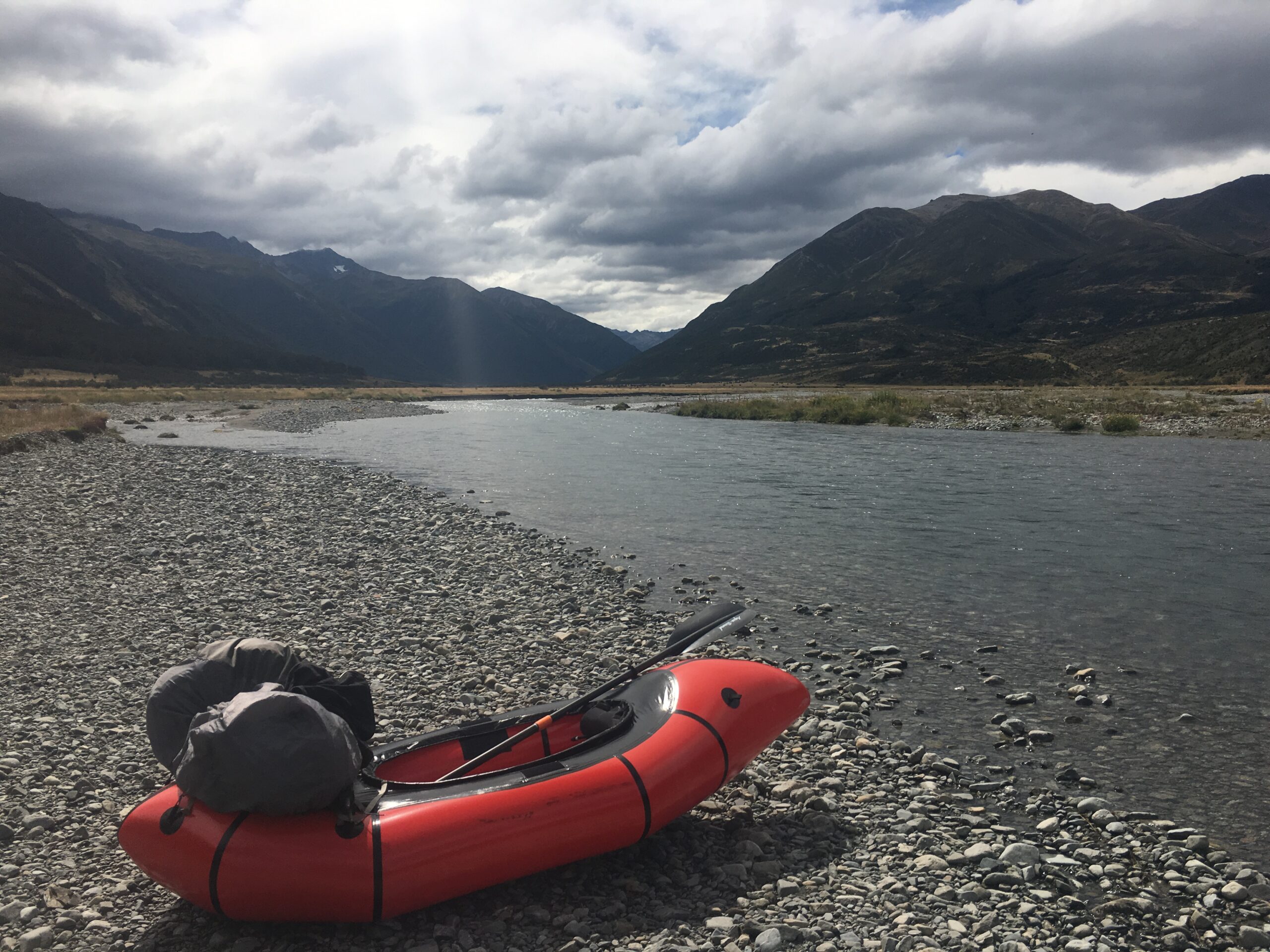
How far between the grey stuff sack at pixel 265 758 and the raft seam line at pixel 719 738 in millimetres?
2601

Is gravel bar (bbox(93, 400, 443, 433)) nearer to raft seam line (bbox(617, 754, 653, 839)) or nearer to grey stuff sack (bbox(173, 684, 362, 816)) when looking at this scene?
grey stuff sack (bbox(173, 684, 362, 816))

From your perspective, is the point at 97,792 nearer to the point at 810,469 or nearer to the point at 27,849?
the point at 27,849

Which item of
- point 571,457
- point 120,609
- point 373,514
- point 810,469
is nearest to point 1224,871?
point 120,609

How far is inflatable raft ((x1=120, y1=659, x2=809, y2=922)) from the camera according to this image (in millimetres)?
4543

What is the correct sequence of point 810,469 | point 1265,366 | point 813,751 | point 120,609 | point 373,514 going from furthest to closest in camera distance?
point 1265,366 < point 810,469 < point 373,514 < point 120,609 < point 813,751

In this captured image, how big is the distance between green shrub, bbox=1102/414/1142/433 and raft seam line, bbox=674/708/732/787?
1563 inches

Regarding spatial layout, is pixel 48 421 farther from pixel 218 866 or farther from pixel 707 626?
pixel 218 866

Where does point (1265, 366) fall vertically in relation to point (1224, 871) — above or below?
above

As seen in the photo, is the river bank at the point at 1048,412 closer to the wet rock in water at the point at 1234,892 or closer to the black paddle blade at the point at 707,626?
the black paddle blade at the point at 707,626

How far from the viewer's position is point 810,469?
27.5 meters

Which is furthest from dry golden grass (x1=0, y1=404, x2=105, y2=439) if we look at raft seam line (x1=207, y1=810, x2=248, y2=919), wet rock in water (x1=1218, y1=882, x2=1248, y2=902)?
wet rock in water (x1=1218, y1=882, x2=1248, y2=902)

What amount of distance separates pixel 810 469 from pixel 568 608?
17998 mm

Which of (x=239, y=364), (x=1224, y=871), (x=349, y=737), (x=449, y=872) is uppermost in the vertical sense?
(x=239, y=364)

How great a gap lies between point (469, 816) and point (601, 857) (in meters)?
1.23
